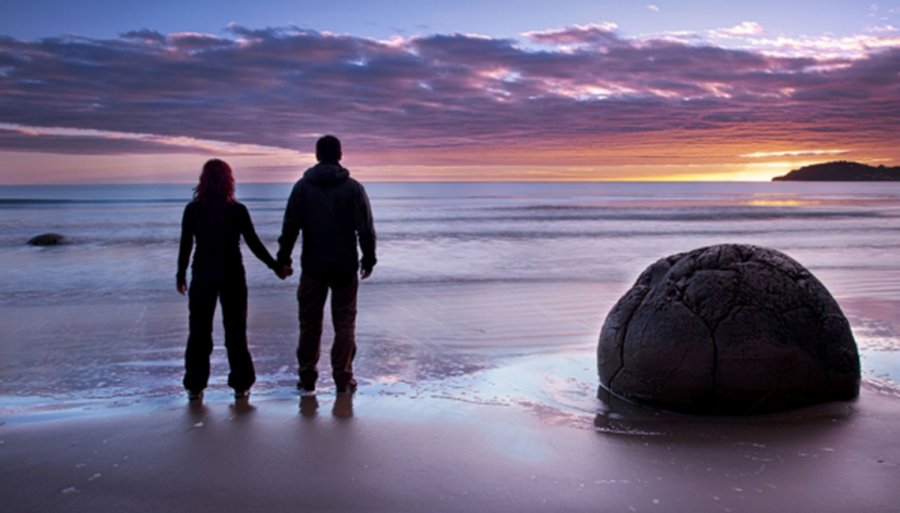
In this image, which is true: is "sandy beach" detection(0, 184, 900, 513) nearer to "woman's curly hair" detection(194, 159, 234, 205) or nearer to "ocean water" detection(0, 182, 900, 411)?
"ocean water" detection(0, 182, 900, 411)

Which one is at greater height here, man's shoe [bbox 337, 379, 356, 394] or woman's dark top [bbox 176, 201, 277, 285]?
woman's dark top [bbox 176, 201, 277, 285]

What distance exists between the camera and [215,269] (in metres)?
5.80

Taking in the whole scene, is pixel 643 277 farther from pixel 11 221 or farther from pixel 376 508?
pixel 11 221

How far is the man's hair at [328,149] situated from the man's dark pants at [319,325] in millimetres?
957

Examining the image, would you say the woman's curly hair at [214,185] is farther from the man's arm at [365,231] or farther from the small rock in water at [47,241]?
the small rock in water at [47,241]

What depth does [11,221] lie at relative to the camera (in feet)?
121

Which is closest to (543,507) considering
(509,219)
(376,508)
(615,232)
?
(376,508)

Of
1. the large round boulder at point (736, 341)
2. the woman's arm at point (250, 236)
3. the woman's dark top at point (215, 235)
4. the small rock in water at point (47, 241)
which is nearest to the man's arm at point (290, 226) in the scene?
the woman's arm at point (250, 236)

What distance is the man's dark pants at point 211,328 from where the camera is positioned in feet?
19.1

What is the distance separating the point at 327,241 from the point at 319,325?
2.37ft

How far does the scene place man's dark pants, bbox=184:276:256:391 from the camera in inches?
230

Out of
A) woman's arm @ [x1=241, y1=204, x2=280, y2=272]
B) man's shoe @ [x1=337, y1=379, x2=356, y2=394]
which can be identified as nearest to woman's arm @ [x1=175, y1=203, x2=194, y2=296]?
woman's arm @ [x1=241, y1=204, x2=280, y2=272]

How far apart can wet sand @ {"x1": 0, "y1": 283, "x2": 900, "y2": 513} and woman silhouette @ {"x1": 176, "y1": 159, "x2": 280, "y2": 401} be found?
258 mm

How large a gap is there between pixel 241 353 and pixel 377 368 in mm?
1551
